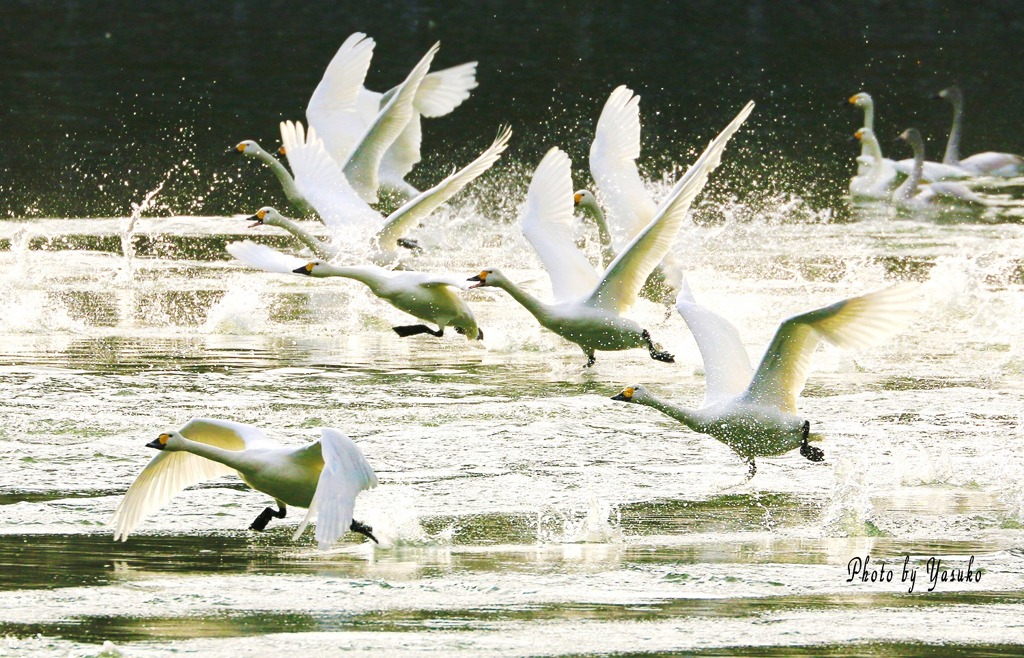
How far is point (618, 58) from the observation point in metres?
31.9

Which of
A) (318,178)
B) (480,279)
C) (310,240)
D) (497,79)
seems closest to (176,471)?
(480,279)

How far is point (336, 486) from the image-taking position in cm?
720

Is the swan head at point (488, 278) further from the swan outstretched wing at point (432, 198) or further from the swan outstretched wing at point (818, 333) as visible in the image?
the swan outstretched wing at point (818, 333)

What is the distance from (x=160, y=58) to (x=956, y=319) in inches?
802

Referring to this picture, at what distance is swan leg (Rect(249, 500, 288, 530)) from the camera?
27.1 ft

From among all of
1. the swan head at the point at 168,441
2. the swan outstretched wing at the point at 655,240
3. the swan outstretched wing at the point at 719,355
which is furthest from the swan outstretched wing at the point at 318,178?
the swan head at the point at 168,441

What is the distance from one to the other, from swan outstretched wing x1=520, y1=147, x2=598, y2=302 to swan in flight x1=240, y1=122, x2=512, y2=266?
2.22 ft

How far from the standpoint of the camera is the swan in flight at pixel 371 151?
44.6ft

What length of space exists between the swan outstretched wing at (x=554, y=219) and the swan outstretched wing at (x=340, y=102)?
14.7ft

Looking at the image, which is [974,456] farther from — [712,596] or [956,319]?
[956,319]

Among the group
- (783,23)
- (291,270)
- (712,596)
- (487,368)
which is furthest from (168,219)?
(783,23)

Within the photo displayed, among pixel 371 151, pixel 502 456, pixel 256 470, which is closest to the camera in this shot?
pixel 256 470

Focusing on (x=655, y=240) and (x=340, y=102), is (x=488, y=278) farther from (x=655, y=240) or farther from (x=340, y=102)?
(x=340, y=102)

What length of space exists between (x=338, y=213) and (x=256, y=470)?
5.59 m
